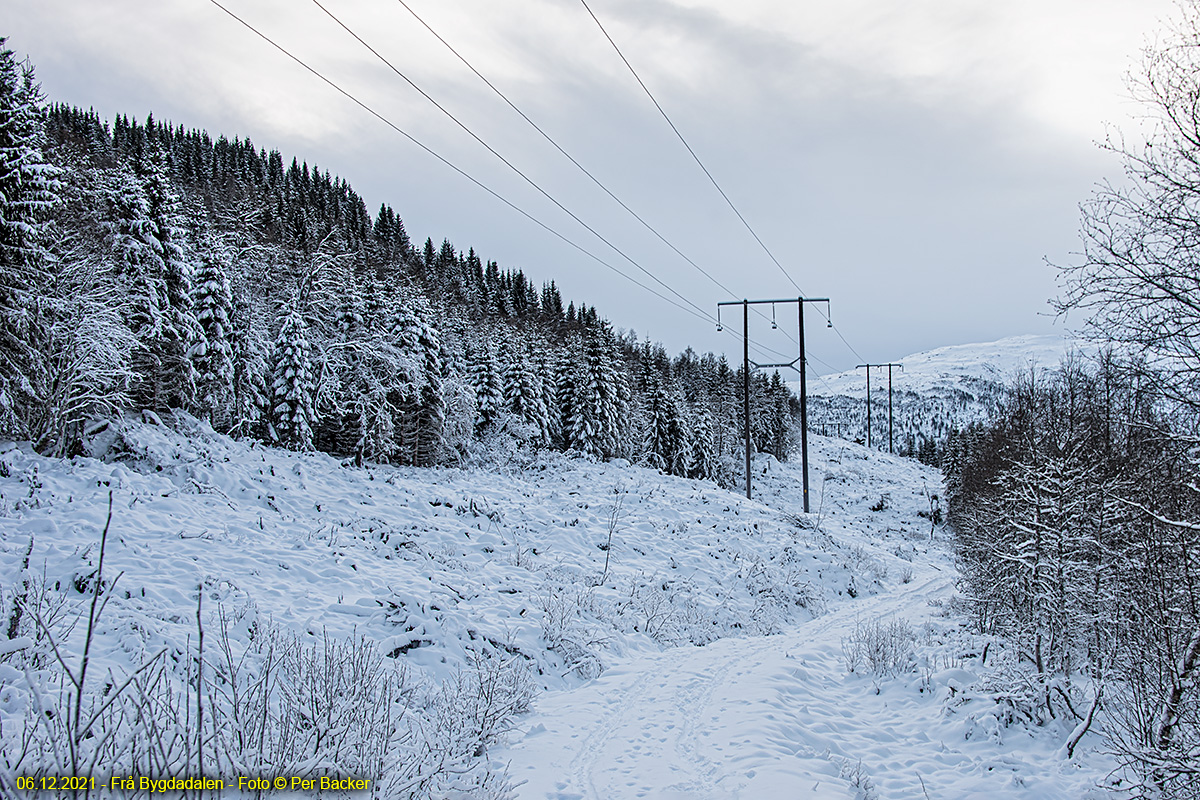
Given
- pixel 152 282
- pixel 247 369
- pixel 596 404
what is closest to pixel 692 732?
pixel 152 282

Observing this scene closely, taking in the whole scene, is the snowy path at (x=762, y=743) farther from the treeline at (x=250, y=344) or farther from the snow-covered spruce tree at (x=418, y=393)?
the snow-covered spruce tree at (x=418, y=393)

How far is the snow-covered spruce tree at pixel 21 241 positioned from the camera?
14.1 m

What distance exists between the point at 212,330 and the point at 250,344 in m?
4.65

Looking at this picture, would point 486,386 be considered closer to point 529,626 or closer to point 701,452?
point 701,452

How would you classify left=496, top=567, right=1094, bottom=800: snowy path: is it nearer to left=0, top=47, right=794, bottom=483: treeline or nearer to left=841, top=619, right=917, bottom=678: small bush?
left=841, top=619, right=917, bottom=678: small bush

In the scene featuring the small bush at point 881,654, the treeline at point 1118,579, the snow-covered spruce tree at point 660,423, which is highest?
the snow-covered spruce tree at point 660,423

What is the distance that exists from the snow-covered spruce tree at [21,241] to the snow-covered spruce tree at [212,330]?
21.7ft

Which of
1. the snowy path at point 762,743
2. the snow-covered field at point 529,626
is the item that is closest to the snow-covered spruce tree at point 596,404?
the snow-covered field at point 529,626

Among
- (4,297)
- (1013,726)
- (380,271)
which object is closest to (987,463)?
(1013,726)

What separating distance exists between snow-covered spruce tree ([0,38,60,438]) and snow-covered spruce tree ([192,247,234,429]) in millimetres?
6622

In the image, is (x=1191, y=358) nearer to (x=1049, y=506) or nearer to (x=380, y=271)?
(x=1049, y=506)

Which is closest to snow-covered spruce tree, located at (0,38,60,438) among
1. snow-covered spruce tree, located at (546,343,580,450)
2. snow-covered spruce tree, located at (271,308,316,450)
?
snow-covered spruce tree, located at (271,308,316,450)

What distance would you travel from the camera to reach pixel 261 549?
1188 cm

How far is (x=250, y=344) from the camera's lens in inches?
1070
